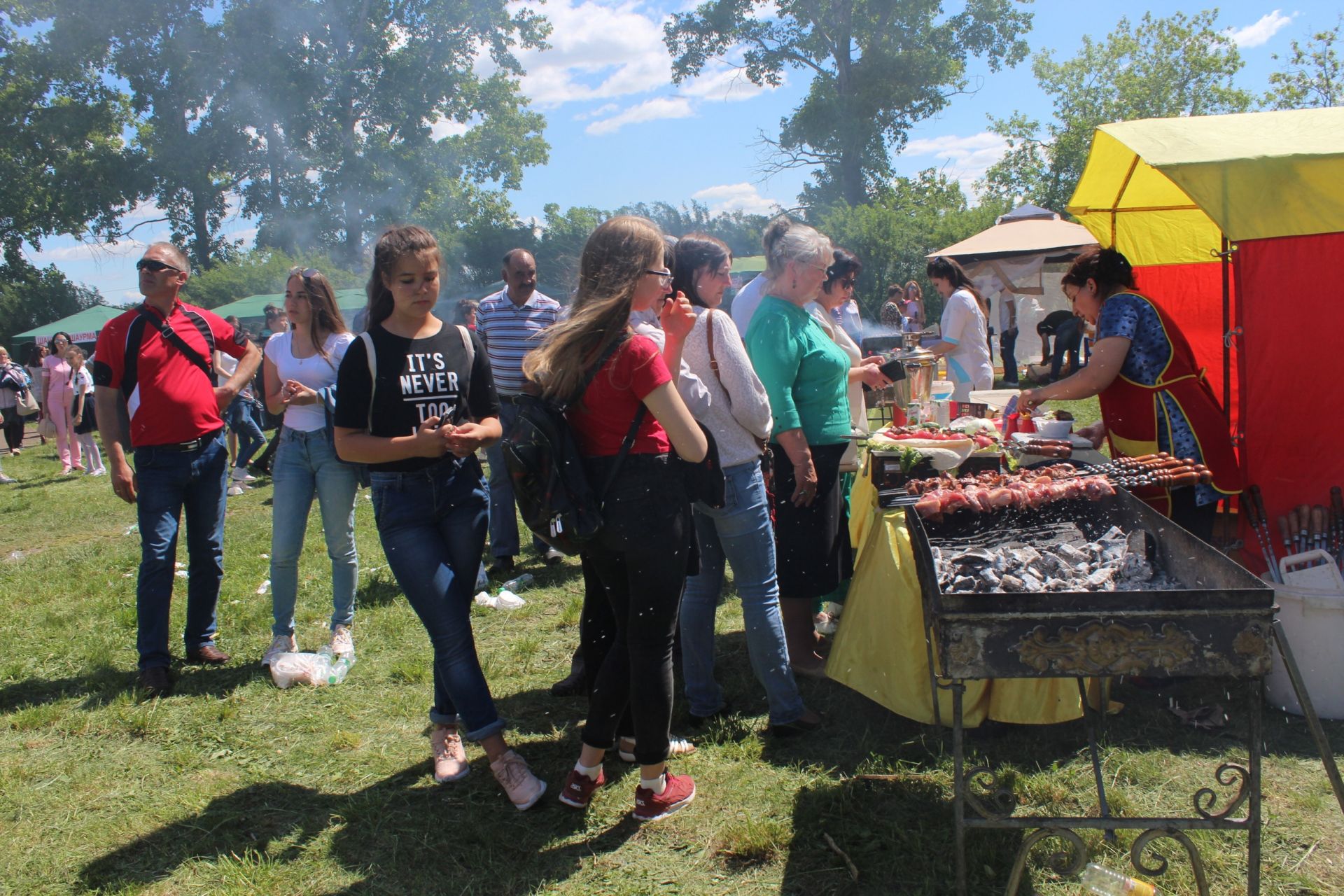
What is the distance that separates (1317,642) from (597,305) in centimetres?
310

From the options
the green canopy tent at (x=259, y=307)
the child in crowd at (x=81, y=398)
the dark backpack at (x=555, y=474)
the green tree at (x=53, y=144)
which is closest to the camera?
the dark backpack at (x=555, y=474)

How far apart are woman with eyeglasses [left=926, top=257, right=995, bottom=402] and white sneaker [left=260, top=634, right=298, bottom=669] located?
4.78m

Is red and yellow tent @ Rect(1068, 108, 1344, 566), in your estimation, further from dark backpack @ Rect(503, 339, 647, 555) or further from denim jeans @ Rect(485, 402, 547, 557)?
denim jeans @ Rect(485, 402, 547, 557)

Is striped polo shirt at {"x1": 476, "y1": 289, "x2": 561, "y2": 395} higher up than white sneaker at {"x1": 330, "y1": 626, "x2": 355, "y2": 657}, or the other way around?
striped polo shirt at {"x1": 476, "y1": 289, "x2": 561, "y2": 395}

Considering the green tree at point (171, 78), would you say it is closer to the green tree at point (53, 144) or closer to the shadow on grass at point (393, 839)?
the green tree at point (53, 144)

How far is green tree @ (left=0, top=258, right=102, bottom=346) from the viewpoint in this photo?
32.3 meters

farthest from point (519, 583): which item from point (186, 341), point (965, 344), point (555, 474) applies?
point (965, 344)

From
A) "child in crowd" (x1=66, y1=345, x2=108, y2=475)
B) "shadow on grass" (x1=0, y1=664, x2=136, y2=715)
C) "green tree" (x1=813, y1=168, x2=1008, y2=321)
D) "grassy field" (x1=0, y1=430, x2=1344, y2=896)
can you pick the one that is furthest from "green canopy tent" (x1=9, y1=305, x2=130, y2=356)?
"grassy field" (x1=0, y1=430, x2=1344, y2=896)

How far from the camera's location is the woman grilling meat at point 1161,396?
369 centimetres

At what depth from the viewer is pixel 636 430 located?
2629 mm

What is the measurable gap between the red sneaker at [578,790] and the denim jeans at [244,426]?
8.22 meters

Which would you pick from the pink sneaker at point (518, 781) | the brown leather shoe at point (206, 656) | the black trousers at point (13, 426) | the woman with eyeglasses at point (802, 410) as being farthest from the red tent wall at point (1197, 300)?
the black trousers at point (13, 426)

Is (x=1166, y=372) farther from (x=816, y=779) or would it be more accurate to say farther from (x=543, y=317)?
(x=543, y=317)

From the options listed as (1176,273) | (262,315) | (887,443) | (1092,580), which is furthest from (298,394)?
(262,315)
